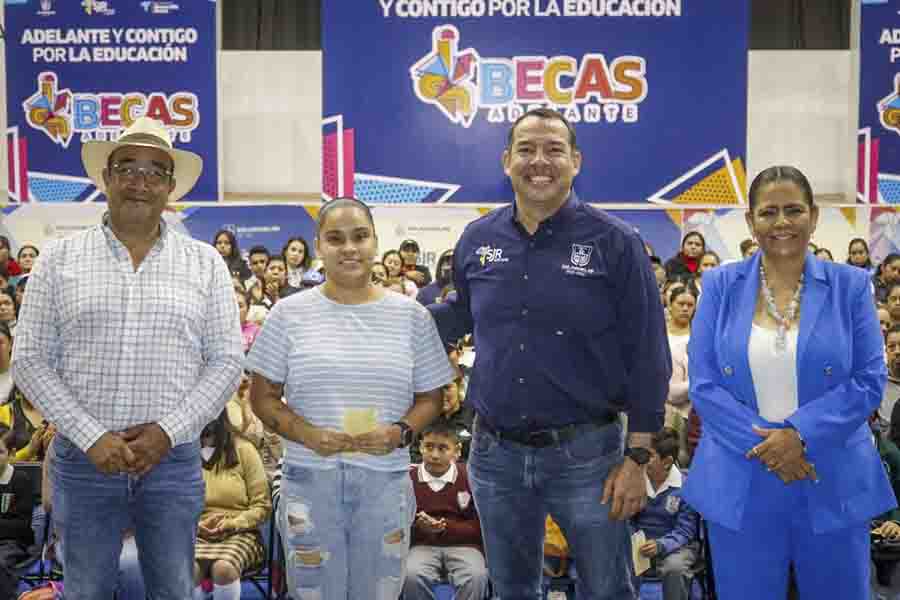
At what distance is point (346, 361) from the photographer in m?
3.00

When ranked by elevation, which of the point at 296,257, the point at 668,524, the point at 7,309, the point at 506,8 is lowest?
the point at 668,524

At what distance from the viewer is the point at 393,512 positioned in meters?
2.98

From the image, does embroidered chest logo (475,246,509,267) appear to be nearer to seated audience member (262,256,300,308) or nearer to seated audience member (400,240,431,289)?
seated audience member (262,256,300,308)

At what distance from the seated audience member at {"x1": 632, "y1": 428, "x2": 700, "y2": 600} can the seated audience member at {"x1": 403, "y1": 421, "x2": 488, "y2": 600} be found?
802mm

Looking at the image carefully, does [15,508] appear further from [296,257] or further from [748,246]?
[748,246]

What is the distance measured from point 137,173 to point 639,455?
177cm

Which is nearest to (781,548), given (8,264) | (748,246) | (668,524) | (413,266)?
(668,524)

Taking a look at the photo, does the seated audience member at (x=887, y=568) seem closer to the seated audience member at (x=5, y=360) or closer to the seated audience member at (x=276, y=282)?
the seated audience member at (x=5, y=360)

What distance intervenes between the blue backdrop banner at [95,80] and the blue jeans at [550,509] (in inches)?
338

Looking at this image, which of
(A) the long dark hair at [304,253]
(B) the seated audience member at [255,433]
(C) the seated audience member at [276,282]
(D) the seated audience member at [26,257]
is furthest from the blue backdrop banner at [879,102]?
(D) the seated audience member at [26,257]

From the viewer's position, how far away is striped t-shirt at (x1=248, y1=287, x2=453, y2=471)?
9.83ft

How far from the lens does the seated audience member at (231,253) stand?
9.84m

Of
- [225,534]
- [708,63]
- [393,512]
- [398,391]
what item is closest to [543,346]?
[398,391]

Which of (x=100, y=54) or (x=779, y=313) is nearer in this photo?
(x=779, y=313)
